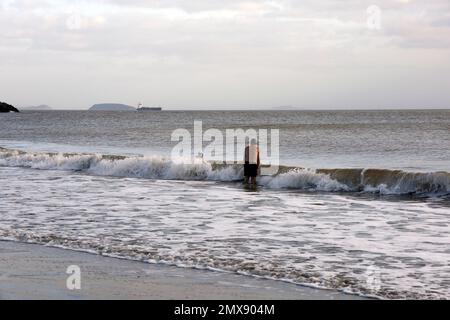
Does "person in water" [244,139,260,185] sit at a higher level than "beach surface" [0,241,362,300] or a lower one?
higher

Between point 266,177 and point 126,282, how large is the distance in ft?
52.5

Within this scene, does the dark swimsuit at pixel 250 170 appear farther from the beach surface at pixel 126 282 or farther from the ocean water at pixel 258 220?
the beach surface at pixel 126 282

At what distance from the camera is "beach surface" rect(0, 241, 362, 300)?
7988 millimetres

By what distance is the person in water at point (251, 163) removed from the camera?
23.9 m

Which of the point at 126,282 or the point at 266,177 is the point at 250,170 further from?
the point at 126,282

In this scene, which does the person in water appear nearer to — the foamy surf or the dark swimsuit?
the dark swimsuit

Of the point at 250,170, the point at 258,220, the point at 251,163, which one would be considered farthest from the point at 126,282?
the point at 251,163

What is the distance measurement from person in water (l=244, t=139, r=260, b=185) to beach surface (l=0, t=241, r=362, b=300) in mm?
13954

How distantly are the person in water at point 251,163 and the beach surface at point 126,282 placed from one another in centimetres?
1395

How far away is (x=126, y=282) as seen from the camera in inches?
340

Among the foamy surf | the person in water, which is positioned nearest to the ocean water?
the foamy surf

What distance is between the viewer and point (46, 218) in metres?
14.6

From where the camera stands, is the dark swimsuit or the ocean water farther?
the dark swimsuit
